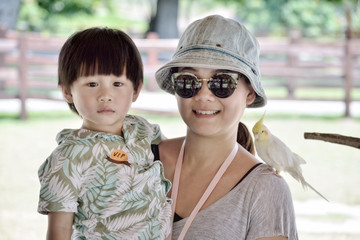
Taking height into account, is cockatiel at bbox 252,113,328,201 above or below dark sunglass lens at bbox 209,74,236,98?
below

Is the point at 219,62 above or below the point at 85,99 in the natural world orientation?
above

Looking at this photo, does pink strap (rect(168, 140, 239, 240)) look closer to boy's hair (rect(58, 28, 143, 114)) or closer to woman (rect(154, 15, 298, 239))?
woman (rect(154, 15, 298, 239))

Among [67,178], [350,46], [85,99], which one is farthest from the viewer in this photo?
[350,46]

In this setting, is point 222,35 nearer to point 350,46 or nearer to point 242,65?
point 242,65

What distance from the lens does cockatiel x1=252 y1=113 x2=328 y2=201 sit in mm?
1847

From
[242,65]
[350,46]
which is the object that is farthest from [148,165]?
[350,46]

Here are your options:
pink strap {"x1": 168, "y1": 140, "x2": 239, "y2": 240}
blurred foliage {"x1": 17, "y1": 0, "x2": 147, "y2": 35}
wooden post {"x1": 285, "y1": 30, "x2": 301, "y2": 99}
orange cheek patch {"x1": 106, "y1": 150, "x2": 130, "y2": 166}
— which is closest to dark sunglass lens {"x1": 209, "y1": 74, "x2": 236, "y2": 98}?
pink strap {"x1": 168, "y1": 140, "x2": 239, "y2": 240}

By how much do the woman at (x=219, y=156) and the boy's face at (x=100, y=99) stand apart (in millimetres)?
176

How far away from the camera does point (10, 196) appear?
5.97 m

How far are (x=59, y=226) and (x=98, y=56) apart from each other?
49cm

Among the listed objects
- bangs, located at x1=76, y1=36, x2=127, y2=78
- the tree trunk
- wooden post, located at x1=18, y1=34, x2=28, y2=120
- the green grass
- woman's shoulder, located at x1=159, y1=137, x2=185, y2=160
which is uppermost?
the tree trunk

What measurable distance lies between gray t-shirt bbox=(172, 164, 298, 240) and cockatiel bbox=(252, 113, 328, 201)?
71mm

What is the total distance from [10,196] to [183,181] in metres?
4.44

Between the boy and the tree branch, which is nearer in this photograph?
the tree branch
